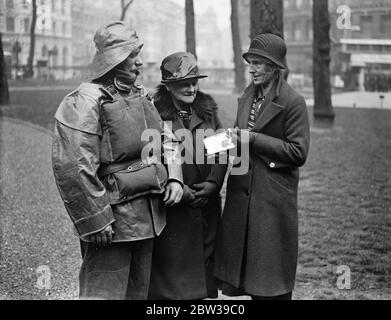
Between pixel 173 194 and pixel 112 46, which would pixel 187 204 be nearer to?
pixel 173 194

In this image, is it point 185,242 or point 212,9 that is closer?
point 185,242

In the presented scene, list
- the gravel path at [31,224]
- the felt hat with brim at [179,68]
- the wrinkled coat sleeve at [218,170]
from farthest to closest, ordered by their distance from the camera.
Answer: the gravel path at [31,224] → the wrinkled coat sleeve at [218,170] → the felt hat with brim at [179,68]

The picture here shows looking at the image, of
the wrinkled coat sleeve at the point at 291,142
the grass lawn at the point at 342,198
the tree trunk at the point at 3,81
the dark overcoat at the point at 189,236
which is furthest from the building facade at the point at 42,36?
the wrinkled coat sleeve at the point at 291,142

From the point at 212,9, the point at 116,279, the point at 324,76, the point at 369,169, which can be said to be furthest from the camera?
the point at 324,76

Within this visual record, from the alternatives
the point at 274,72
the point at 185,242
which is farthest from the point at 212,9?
the point at 185,242

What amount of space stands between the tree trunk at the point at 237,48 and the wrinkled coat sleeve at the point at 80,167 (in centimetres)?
512

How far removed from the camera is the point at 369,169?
334 inches

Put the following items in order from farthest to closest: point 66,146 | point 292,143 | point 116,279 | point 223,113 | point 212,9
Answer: point 212,9 < point 223,113 < point 292,143 < point 116,279 < point 66,146

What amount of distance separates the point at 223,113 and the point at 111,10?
1.85 metres

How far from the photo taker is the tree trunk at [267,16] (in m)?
6.48

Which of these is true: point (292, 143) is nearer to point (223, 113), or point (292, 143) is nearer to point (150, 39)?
point (223, 113)

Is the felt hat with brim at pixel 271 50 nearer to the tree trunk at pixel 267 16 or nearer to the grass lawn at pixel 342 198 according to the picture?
the grass lawn at pixel 342 198

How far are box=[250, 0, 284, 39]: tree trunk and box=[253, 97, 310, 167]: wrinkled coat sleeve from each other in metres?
3.24

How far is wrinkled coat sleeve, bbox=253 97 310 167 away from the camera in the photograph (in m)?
3.39
